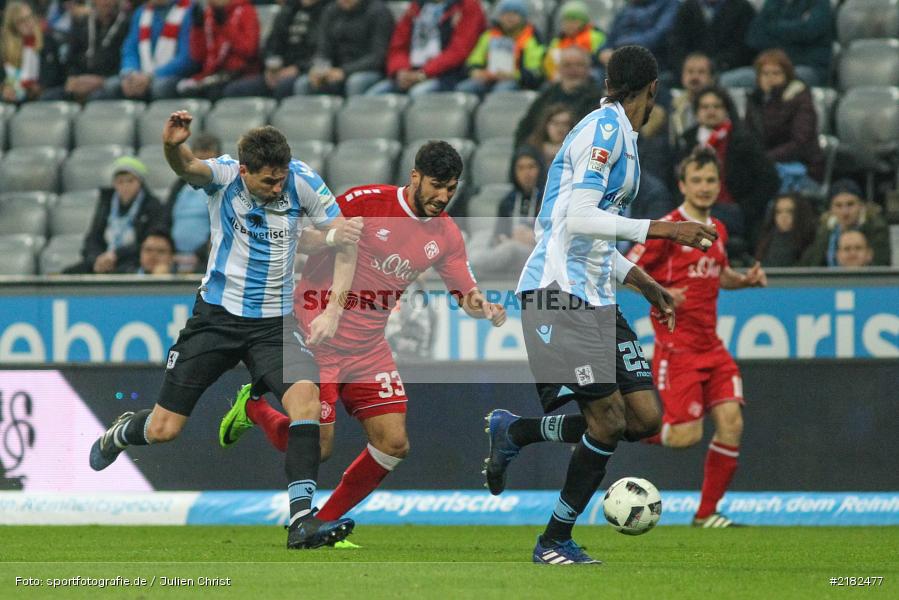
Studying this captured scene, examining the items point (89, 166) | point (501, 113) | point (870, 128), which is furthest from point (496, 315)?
point (89, 166)

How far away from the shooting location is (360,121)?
13844 mm

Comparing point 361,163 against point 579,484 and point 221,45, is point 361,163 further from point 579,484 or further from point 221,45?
point 579,484

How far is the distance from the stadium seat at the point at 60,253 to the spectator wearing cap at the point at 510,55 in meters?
3.85

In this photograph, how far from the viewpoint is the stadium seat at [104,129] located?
48.1ft

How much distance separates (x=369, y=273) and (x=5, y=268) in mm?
5979

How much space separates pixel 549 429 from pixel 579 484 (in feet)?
2.37

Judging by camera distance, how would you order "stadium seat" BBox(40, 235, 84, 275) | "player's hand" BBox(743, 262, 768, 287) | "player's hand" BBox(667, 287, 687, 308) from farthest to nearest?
"stadium seat" BBox(40, 235, 84, 275) < "player's hand" BBox(667, 287, 687, 308) < "player's hand" BBox(743, 262, 768, 287)

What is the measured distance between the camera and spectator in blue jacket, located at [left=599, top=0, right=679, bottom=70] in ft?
42.2

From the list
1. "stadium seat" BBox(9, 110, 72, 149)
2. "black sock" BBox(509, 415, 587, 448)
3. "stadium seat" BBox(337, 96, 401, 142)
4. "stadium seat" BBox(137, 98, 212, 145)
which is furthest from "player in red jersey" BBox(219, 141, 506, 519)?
"stadium seat" BBox(9, 110, 72, 149)

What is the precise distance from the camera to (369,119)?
1380 centimetres

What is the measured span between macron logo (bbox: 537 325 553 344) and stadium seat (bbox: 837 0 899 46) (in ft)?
24.8

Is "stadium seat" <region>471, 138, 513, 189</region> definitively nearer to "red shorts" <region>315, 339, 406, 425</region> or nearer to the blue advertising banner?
the blue advertising banner

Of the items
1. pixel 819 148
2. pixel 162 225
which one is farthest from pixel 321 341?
pixel 819 148

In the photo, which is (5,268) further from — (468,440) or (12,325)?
(468,440)
